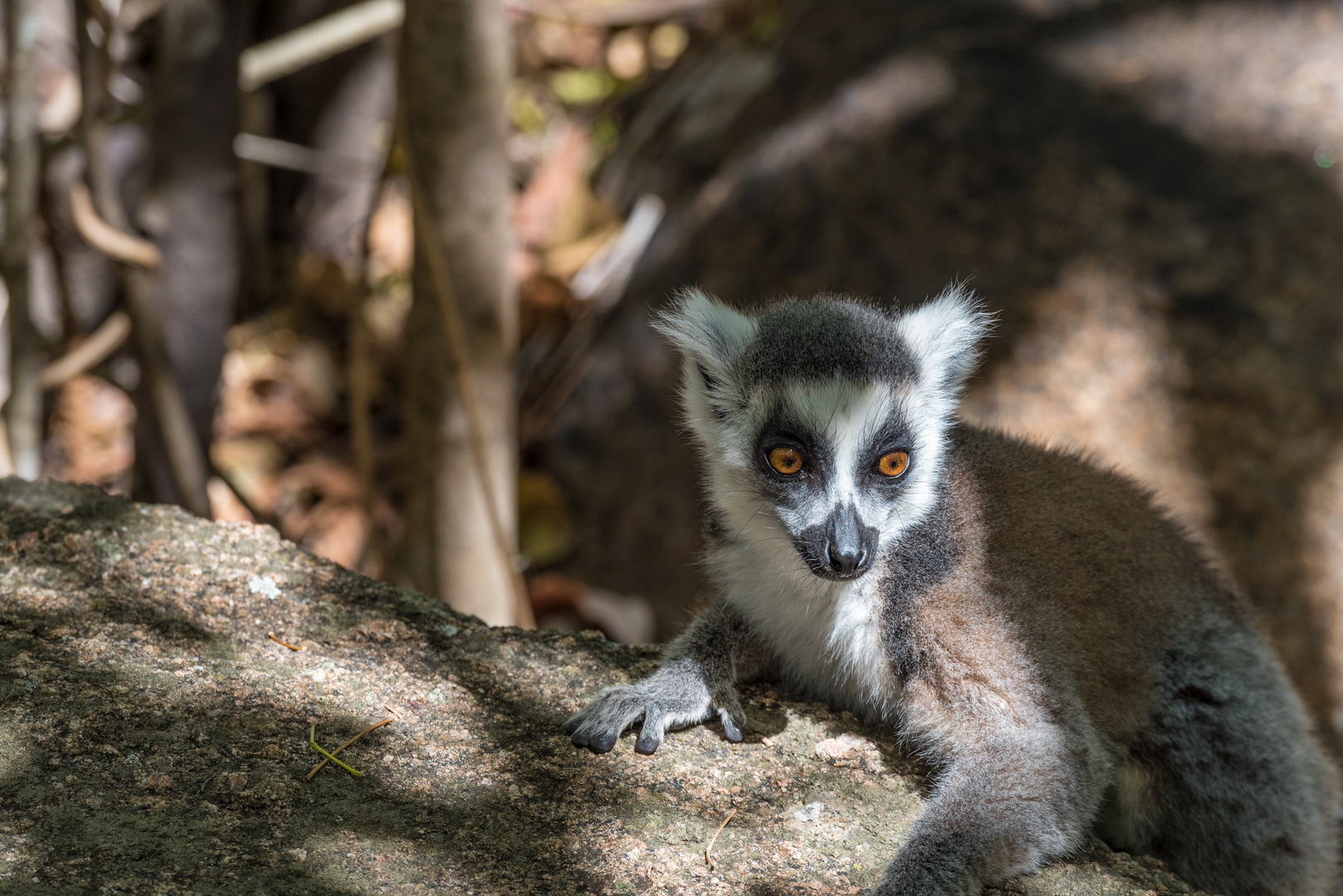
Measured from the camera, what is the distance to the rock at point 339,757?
219 cm

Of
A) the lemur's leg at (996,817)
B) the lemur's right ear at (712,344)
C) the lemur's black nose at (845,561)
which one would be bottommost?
the lemur's leg at (996,817)

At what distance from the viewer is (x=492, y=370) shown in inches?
184

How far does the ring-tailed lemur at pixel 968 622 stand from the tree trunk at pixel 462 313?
1436mm

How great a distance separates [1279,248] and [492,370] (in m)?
4.02

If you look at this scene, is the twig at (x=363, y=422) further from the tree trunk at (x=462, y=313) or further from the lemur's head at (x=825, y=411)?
the lemur's head at (x=825, y=411)

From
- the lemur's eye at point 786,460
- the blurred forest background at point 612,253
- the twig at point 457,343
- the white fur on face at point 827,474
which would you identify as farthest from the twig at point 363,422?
the lemur's eye at point 786,460

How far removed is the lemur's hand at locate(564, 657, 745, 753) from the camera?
108 inches

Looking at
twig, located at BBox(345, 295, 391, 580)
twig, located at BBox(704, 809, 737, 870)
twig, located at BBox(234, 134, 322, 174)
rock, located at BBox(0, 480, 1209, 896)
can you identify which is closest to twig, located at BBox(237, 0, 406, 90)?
twig, located at BBox(234, 134, 322, 174)

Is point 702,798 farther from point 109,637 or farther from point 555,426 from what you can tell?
point 555,426

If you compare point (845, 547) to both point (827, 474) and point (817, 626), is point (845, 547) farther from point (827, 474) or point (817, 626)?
point (817, 626)

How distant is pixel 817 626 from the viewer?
300cm

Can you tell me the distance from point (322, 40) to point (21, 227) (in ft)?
7.25

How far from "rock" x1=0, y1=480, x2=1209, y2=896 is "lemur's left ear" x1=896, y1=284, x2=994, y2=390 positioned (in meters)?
1.02

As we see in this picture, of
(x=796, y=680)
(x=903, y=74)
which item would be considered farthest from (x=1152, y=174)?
(x=796, y=680)
